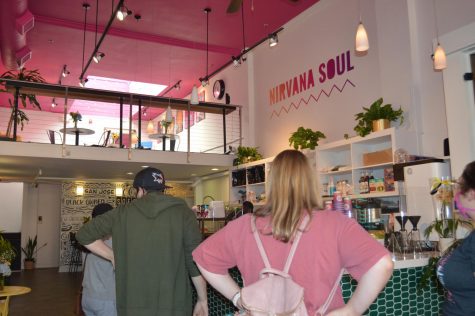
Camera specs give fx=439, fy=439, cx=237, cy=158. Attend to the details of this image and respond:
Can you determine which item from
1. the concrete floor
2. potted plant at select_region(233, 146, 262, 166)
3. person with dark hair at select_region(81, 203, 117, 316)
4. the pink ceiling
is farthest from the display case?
the concrete floor

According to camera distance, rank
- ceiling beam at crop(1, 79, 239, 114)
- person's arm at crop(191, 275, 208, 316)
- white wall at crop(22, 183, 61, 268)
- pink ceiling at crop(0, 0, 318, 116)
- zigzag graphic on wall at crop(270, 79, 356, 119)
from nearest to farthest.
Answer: person's arm at crop(191, 275, 208, 316)
zigzag graphic on wall at crop(270, 79, 356, 119)
ceiling beam at crop(1, 79, 239, 114)
pink ceiling at crop(0, 0, 318, 116)
white wall at crop(22, 183, 61, 268)

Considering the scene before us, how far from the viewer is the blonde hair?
1545mm

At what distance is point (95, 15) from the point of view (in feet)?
28.0

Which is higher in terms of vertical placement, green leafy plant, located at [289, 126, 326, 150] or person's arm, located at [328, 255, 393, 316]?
green leafy plant, located at [289, 126, 326, 150]

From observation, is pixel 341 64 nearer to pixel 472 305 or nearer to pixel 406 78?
pixel 406 78

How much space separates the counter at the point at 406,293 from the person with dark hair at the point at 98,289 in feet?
3.02

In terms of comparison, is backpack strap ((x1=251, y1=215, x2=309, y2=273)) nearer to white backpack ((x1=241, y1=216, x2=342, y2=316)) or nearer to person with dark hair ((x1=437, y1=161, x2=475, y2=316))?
white backpack ((x1=241, y1=216, x2=342, y2=316))

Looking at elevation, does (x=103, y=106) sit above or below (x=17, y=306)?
above

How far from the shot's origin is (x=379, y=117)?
234 inches

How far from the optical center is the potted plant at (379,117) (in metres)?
5.89

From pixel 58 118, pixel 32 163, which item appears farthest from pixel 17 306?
pixel 58 118

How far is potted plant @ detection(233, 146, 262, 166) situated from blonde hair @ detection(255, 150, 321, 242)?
7448 millimetres

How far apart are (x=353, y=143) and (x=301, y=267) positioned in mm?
5027

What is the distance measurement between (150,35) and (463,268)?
8.77 metres
